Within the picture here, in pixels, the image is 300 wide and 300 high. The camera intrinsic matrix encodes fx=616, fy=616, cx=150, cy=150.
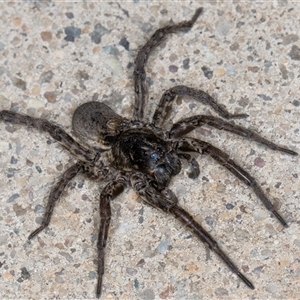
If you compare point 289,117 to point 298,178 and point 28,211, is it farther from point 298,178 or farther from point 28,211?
point 28,211

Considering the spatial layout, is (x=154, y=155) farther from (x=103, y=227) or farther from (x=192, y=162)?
(x=103, y=227)

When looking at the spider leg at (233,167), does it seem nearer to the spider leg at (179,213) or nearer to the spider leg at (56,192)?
the spider leg at (179,213)

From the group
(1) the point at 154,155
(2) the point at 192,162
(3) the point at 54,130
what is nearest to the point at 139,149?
(1) the point at 154,155

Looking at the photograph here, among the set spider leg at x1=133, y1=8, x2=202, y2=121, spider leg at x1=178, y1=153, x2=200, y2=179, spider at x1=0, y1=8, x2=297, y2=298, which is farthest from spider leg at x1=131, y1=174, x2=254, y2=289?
spider leg at x1=133, y1=8, x2=202, y2=121

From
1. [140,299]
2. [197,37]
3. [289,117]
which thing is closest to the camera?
[140,299]

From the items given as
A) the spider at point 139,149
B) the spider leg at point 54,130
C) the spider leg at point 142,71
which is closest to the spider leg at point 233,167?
the spider at point 139,149

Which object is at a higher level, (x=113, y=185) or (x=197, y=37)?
(x=197, y=37)

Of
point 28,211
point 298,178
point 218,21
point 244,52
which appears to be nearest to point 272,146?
point 298,178
